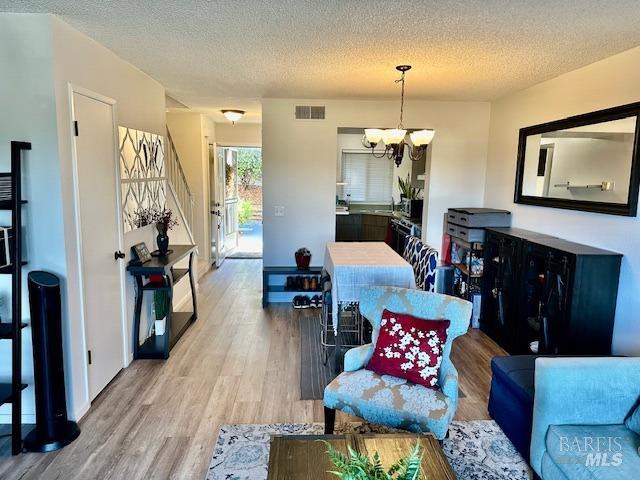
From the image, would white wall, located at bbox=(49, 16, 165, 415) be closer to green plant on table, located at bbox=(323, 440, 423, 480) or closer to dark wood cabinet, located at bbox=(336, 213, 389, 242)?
green plant on table, located at bbox=(323, 440, 423, 480)

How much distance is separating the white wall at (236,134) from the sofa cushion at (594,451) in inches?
265

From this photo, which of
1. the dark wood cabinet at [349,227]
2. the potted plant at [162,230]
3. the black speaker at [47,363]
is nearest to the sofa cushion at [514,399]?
the black speaker at [47,363]

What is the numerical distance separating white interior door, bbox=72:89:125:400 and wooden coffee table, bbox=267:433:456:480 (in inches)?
72.6

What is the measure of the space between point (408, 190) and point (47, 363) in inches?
253

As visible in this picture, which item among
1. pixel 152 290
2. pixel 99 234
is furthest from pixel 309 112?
pixel 99 234

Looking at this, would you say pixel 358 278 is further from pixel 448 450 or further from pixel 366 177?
pixel 366 177

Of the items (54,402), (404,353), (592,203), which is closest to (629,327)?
(592,203)

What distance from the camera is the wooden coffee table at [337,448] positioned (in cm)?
163

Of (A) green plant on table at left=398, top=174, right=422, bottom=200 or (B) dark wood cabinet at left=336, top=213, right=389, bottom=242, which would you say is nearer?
(A) green plant on table at left=398, top=174, right=422, bottom=200

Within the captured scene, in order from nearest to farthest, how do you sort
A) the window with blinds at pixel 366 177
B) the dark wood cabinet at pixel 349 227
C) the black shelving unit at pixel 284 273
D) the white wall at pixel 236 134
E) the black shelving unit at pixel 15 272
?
the black shelving unit at pixel 15 272 < the black shelving unit at pixel 284 273 < the white wall at pixel 236 134 < the dark wood cabinet at pixel 349 227 < the window with blinds at pixel 366 177

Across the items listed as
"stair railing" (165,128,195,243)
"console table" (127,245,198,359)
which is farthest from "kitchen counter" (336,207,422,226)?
"console table" (127,245,198,359)

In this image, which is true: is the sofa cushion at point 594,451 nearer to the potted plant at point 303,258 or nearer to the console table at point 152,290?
the console table at point 152,290

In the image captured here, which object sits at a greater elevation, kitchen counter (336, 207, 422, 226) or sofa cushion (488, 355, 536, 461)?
kitchen counter (336, 207, 422, 226)

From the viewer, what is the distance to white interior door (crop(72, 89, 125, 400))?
2.80 meters
